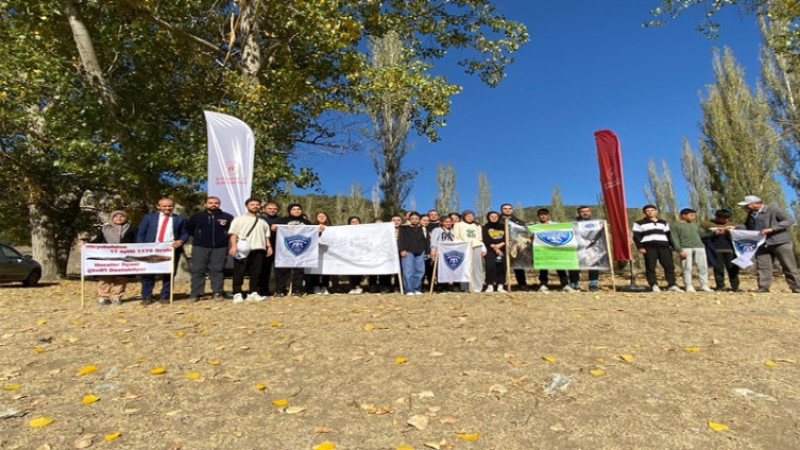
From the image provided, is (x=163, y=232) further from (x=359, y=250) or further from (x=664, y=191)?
(x=664, y=191)

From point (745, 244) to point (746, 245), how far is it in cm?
2

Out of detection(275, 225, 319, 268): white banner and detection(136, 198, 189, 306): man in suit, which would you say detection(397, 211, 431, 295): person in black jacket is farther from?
detection(136, 198, 189, 306): man in suit

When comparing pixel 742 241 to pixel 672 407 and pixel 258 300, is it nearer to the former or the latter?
pixel 672 407

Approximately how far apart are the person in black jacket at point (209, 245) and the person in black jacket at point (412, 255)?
3.21 m

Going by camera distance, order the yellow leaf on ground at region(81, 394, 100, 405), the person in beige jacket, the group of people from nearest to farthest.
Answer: the yellow leaf on ground at region(81, 394, 100, 405)
the group of people
the person in beige jacket

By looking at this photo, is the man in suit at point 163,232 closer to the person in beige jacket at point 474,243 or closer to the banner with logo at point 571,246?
the person in beige jacket at point 474,243

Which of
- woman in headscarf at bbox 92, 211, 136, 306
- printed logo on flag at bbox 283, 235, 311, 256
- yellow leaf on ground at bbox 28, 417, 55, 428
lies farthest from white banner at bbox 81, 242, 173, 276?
yellow leaf on ground at bbox 28, 417, 55, 428

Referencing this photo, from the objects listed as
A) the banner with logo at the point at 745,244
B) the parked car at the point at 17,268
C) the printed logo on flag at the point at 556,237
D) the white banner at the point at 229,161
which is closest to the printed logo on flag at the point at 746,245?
the banner with logo at the point at 745,244

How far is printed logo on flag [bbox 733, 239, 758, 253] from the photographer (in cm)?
823

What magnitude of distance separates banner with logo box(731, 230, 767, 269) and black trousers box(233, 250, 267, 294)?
887cm

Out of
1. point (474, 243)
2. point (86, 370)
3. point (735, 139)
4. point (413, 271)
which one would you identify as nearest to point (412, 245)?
point (413, 271)

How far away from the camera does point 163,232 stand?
24.1 ft

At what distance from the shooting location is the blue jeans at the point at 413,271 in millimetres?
8453

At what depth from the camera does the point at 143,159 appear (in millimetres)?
10094
